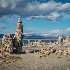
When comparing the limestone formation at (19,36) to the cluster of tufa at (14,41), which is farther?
the limestone formation at (19,36)

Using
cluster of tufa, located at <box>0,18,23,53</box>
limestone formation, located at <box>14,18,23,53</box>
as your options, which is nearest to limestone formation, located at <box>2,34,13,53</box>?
cluster of tufa, located at <box>0,18,23,53</box>

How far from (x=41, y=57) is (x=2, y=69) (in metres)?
19.0

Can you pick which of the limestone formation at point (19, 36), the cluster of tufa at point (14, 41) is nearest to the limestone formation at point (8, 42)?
the cluster of tufa at point (14, 41)

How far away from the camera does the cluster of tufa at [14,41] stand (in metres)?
69.6

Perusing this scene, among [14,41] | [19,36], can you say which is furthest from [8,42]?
[19,36]

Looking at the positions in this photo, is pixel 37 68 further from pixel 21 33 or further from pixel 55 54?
pixel 21 33

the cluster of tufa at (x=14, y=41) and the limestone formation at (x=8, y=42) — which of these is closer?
the limestone formation at (x=8, y=42)

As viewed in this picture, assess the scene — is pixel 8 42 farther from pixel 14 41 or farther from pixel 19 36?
pixel 19 36

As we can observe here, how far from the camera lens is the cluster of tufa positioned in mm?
69562

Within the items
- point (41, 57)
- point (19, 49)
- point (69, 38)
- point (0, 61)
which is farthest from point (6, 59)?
point (69, 38)

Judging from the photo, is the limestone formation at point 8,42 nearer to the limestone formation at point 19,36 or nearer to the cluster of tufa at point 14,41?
the cluster of tufa at point 14,41

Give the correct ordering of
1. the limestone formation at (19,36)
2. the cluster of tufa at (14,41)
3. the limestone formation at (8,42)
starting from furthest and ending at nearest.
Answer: the limestone formation at (19,36)
the cluster of tufa at (14,41)
the limestone formation at (8,42)

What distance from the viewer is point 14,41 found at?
73812 millimetres

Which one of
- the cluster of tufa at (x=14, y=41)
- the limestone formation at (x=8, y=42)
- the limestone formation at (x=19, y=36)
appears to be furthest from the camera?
the limestone formation at (x=19, y=36)
